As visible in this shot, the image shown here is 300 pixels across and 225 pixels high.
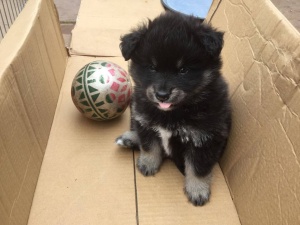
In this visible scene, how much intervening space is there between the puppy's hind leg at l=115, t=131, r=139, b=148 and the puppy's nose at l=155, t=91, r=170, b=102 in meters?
0.69

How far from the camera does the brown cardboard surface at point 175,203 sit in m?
1.91

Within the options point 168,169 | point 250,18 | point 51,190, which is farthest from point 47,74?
point 250,18

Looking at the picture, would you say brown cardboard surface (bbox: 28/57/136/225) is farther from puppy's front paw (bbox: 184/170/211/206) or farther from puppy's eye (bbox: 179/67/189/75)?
puppy's eye (bbox: 179/67/189/75)

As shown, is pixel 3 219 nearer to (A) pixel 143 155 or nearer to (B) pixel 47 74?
(A) pixel 143 155

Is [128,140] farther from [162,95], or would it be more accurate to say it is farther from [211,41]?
[211,41]

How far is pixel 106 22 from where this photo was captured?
11.5 feet

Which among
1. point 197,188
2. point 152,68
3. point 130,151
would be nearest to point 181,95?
point 152,68

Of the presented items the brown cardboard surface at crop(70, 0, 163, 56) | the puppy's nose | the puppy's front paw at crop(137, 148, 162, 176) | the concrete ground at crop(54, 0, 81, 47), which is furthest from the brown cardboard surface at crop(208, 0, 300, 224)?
the concrete ground at crop(54, 0, 81, 47)

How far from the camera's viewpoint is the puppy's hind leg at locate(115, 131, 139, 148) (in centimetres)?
224

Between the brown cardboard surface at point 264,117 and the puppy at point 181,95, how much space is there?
159mm

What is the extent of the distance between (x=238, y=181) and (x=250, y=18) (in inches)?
40.1

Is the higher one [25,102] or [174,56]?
[174,56]

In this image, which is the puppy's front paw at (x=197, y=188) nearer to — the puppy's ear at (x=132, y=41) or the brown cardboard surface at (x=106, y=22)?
the puppy's ear at (x=132, y=41)

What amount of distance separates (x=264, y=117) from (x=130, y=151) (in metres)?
0.94
